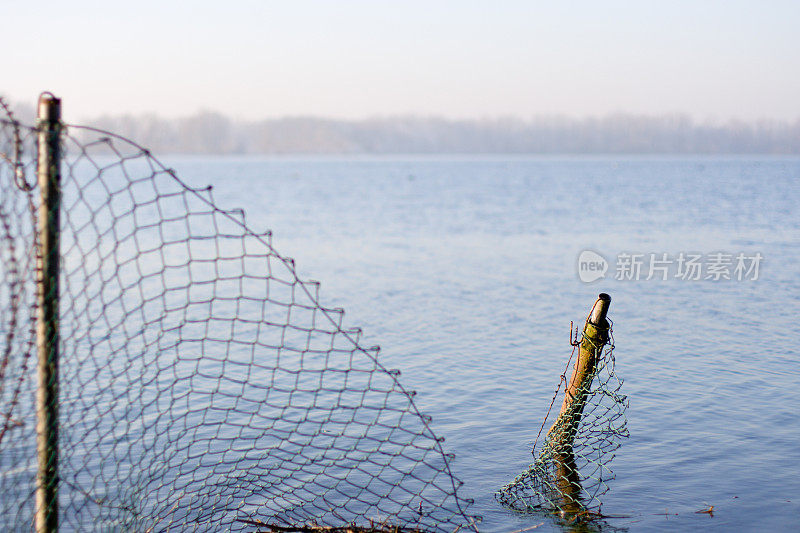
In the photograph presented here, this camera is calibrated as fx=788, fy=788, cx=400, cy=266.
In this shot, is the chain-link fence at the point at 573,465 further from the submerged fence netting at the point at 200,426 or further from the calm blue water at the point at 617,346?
the submerged fence netting at the point at 200,426

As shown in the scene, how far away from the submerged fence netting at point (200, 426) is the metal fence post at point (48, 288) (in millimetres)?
111

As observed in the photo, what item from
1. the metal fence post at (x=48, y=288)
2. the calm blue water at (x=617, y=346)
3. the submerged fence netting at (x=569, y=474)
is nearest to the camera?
the metal fence post at (x=48, y=288)

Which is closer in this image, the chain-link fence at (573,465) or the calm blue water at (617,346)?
the chain-link fence at (573,465)

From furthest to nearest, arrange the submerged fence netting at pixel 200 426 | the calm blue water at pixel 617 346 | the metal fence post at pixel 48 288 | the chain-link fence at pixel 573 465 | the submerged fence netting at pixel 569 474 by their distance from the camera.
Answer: the calm blue water at pixel 617 346 < the submerged fence netting at pixel 569 474 < the chain-link fence at pixel 573 465 < the submerged fence netting at pixel 200 426 < the metal fence post at pixel 48 288

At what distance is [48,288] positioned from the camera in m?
4.66

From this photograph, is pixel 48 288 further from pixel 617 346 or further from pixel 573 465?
pixel 617 346

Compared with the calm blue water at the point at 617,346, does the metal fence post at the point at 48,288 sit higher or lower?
higher

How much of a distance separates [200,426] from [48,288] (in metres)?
5.83

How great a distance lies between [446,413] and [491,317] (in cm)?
702

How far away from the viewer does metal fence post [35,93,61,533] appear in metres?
4.64

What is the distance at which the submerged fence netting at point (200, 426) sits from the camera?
222 inches

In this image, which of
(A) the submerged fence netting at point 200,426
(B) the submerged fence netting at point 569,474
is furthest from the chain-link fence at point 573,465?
(A) the submerged fence netting at point 200,426

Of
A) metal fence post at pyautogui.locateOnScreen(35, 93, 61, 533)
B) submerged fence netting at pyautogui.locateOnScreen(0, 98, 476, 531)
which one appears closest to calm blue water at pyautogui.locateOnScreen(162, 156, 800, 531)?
submerged fence netting at pyautogui.locateOnScreen(0, 98, 476, 531)

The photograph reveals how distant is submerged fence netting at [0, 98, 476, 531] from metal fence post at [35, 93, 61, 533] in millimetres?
111
